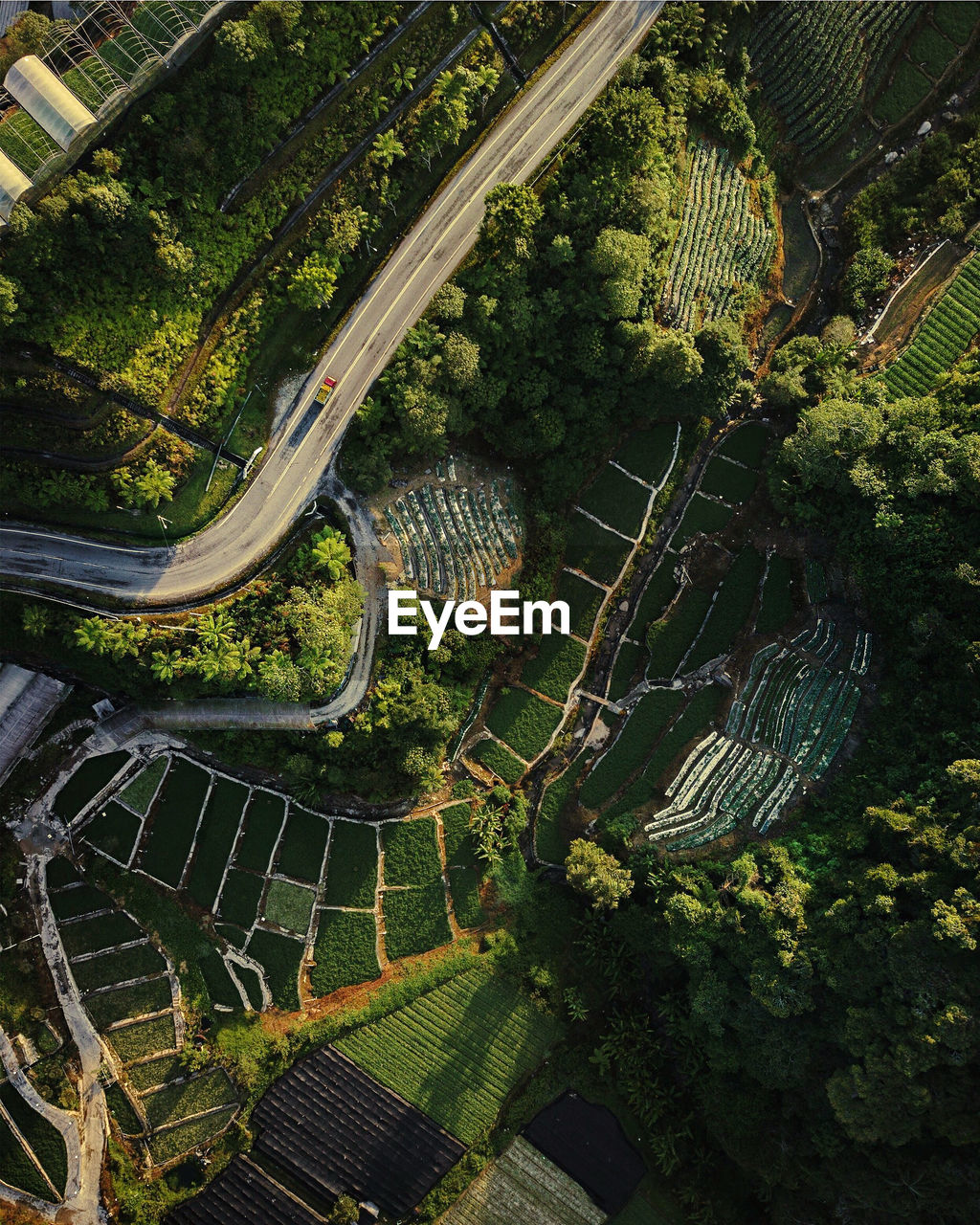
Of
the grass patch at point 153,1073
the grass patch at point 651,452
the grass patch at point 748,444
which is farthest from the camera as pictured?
the grass patch at point 748,444

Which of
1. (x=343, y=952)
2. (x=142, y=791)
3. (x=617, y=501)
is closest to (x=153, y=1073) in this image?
(x=343, y=952)

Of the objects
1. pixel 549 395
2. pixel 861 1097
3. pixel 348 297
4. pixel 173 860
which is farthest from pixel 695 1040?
pixel 348 297

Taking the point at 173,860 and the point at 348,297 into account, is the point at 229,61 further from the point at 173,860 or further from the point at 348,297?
the point at 173,860

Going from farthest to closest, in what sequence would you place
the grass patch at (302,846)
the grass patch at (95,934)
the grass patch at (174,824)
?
the grass patch at (302,846), the grass patch at (174,824), the grass patch at (95,934)

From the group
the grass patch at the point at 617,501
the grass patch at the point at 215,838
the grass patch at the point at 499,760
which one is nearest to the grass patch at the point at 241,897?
the grass patch at the point at 215,838

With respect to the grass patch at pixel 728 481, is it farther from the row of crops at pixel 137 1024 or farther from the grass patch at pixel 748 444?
the row of crops at pixel 137 1024

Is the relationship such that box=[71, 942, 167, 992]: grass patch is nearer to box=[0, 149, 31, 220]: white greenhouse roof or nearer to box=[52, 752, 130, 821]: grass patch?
box=[52, 752, 130, 821]: grass patch

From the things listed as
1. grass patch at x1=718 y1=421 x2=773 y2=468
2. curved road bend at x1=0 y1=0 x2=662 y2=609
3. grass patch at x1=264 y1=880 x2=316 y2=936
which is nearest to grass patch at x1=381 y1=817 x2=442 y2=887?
grass patch at x1=264 y1=880 x2=316 y2=936
